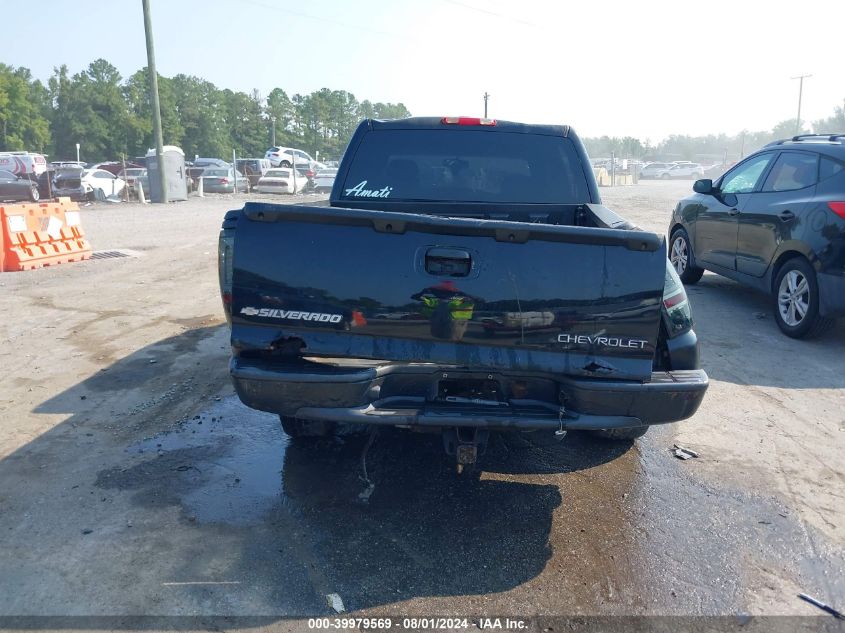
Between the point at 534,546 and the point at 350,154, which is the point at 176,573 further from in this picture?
the point at 350,154

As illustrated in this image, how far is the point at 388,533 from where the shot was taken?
134 inches

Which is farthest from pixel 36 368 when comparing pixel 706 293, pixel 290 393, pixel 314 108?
pixel 314 108

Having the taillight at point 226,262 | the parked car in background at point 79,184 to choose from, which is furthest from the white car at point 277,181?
the taillight at point 226,262

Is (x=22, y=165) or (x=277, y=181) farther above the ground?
(x=22, y=165)

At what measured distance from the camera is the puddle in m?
3.64

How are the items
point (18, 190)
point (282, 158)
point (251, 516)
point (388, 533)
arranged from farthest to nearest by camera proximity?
point (282, 158), point (18, 190), point (251, 516), point (388, 533)

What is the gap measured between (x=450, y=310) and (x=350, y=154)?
2322 millimetres

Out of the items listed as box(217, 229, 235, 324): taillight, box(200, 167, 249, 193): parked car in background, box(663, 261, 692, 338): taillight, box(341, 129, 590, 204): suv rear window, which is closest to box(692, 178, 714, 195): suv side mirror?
box(341, 129, 590, 204): suv rear window

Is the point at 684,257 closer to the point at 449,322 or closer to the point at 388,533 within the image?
the point at 449,322

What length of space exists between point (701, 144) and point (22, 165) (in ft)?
366

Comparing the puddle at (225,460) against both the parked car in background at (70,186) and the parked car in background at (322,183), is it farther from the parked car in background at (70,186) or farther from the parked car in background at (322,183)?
the parked car in background at (322,183)

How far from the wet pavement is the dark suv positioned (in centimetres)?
332

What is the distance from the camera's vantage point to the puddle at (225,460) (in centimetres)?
364

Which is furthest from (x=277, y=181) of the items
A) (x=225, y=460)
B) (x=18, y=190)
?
(x=225, y=460)
